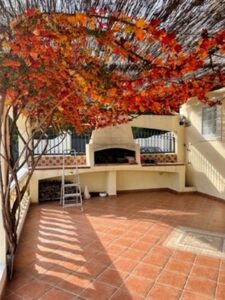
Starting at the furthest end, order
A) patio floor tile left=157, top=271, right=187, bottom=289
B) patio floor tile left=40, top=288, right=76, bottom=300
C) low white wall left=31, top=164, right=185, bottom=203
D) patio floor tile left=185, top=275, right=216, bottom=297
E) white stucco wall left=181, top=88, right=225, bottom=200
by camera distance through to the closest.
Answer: low white wall left=31, top=164, right=185, bottom=203 < white stucco wall left=181, top=88, right=225, bottom=200 < patio floor tile left=157, top=271, right=187, bottom=289 < patio floor tile left=185, top=275, right=216, bottom=297 < patio floor tile left=40, top=288, right=76, bottom=300

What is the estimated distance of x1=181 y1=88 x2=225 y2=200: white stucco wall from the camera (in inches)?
255

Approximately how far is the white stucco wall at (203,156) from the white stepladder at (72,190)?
3456 mm

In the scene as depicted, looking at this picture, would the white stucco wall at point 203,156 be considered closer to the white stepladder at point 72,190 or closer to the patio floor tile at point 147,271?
the white stepladder at point 72,190

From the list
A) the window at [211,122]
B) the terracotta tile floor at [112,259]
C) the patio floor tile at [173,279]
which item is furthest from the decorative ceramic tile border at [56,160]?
the patio floor tile at [173,279]

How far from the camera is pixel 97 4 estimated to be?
231 centimetres

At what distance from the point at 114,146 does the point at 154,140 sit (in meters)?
1.69

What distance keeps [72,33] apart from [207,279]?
9.06ft

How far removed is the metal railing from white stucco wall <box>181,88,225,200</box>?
0.56 meters

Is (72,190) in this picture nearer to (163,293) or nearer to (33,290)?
(33,290)

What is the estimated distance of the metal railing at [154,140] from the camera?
27.0 ft

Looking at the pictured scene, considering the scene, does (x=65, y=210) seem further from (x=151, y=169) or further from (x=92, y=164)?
(x=151, y=169)

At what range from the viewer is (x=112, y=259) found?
3.25m

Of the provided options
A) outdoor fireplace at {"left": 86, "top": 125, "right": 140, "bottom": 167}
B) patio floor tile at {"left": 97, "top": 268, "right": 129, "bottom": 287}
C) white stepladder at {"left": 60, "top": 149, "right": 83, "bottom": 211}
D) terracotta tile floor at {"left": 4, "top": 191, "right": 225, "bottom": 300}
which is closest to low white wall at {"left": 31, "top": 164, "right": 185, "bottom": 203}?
white stepladder at {"left": 60, "top": 149, "right": 83, "bottom": 211}

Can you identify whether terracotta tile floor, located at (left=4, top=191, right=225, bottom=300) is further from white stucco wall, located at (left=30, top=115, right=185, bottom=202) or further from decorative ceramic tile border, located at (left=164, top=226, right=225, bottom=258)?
white stucco wall, located at (left=30, top=115, right=185, bottom=202)
